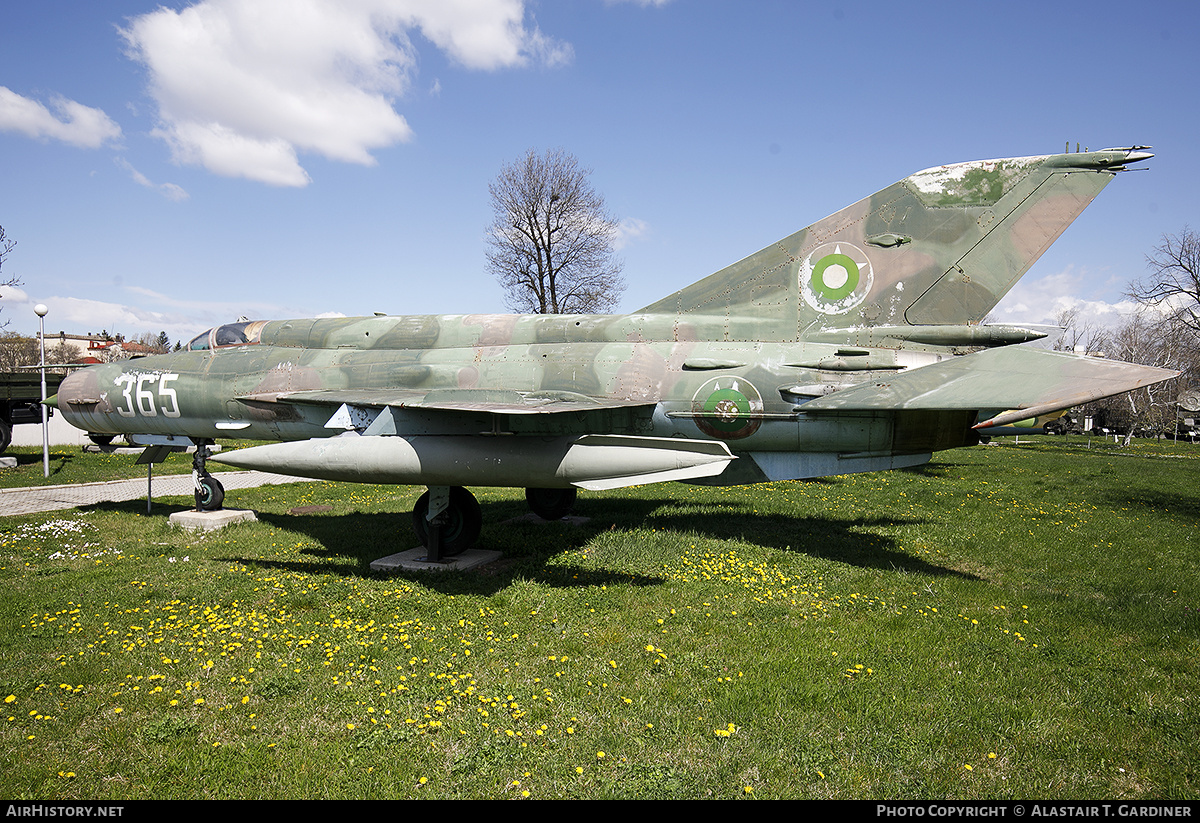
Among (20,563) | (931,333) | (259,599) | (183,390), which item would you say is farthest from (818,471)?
(20,563)

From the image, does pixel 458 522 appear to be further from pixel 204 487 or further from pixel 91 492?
pixel 91 492

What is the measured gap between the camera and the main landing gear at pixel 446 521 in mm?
8422

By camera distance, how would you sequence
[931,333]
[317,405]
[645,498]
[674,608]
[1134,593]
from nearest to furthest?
[674,608]
[1134,593]
[931,333]
[317,405]
[645,498]

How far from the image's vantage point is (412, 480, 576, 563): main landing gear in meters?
8.42

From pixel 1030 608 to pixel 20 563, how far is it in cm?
1265

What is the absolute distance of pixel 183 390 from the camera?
10352mm

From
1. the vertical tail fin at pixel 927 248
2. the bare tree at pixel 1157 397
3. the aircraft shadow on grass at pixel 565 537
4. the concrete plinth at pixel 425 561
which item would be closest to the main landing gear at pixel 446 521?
the concrete plinth at pixel 425 561

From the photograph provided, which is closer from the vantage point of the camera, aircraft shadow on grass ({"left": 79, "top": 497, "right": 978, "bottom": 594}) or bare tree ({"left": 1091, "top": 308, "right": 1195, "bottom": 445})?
aircraft shadow on grass ({"left": 79, "top": 497, "right": 978, "bottom": 594})

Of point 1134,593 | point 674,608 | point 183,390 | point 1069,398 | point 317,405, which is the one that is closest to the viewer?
point 1069,398

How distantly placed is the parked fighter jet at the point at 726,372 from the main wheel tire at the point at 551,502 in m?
2.62

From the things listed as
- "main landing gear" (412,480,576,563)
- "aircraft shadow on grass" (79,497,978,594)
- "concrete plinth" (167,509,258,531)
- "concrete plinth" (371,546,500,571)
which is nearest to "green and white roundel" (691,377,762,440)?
"aircraft shadow on grass" (79,497,978,594)

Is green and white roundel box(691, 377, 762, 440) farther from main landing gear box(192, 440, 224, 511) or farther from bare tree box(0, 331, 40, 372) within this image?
bare tree box(0, 331, 40, 372)

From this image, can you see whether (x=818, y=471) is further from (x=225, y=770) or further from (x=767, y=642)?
(x=225, y=770)

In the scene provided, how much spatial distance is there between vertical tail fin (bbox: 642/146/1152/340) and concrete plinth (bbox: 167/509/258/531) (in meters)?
9.32
